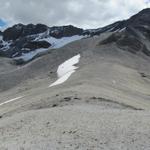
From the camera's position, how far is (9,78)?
101m

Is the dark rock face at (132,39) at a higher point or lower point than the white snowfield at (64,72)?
higher

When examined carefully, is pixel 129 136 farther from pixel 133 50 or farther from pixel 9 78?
pixel 133 50

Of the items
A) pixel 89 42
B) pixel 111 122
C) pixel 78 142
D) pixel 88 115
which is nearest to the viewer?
pixel 78 142

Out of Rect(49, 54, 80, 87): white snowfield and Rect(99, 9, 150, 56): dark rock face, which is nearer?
Rect(49, 54, 80, 87): white snowfield

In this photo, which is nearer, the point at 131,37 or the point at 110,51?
the point at 110,51

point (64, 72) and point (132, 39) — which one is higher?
point (132, 39)

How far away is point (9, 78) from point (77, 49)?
33.4m

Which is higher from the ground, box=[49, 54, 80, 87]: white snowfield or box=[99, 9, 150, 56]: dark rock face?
box=[99, 9, 150, 56]: dark rock face

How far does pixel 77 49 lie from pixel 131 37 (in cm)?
1654

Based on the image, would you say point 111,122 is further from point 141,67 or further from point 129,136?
point 141,67

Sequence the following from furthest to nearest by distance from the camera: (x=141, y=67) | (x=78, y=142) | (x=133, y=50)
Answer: (x=133, y=50) < (x=141, y=67) < (x=78, y=142)

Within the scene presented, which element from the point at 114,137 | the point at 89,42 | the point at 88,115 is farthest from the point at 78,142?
the point at 89,42

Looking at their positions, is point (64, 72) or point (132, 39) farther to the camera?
point (132, 39)

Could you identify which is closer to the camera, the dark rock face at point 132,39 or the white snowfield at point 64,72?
the white snowfield at point 64,72
